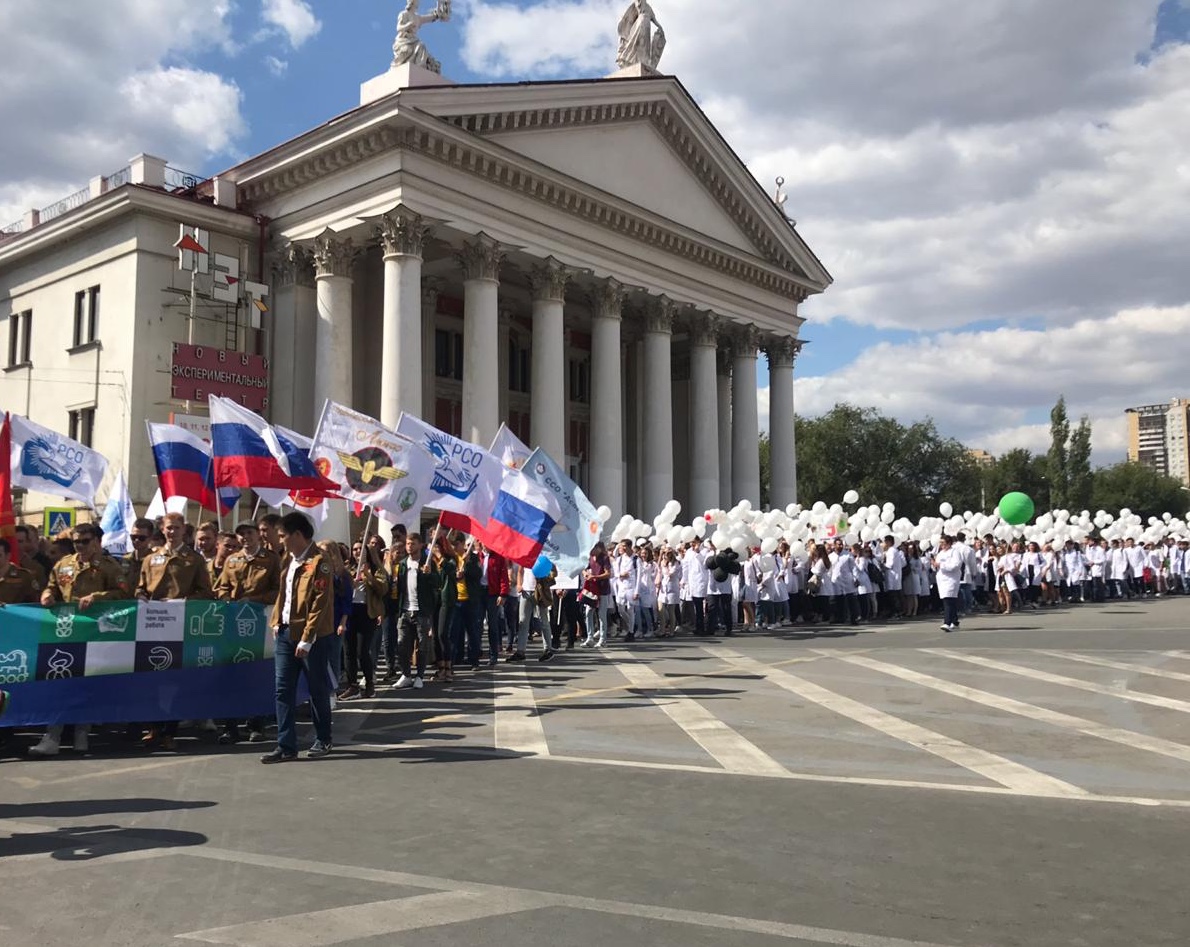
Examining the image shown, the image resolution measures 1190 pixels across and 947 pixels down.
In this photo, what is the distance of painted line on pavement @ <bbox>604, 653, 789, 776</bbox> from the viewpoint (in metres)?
8.08

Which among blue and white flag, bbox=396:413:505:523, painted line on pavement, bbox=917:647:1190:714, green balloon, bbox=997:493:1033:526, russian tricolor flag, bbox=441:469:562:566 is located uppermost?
green balloon, bbox=997:493:1033:526

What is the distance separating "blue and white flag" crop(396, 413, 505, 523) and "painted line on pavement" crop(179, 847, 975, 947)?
7717mm

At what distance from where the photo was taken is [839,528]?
30.0 meters

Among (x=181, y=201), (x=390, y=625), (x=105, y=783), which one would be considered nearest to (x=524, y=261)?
(x=181, y=201)

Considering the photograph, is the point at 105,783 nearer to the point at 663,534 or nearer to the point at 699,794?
the point at 699,794

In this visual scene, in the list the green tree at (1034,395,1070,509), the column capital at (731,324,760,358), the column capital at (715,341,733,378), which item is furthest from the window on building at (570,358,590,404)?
the green tree at (1034,395,1070,509)

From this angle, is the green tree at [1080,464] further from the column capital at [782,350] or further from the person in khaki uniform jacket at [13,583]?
the person in khaki uniform jacket at [13,583]

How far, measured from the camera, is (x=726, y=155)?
39.2m

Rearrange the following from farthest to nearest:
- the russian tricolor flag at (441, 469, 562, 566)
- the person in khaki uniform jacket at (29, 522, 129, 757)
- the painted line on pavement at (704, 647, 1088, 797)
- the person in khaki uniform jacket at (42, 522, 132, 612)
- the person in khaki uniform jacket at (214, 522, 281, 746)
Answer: the russian tricolor flag at (441, 469, 562, 566), the person in khaki uniform jacket at (214, 522, 281, 746), the person in khaki uniform jacket at (42, 522, 132, 612), the person in khaki uniform jacket at (29, 522, 129, 757), the painted line on pavement at (704, 647, 1088, 797)

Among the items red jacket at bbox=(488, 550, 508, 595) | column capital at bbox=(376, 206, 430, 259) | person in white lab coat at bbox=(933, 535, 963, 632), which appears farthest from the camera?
column capital at bbox=(376, 206, 430, 259)

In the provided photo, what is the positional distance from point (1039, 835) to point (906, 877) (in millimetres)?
1225

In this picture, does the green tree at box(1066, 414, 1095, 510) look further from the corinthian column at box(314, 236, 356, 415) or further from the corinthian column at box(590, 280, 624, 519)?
the corinthian column at box(314, 236, 356, 415)

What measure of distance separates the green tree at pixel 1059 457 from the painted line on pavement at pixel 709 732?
7047 centimetres

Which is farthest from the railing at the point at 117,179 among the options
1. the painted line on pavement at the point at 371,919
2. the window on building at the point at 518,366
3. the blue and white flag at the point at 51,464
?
the painted line on pavement at the point at 371,919
